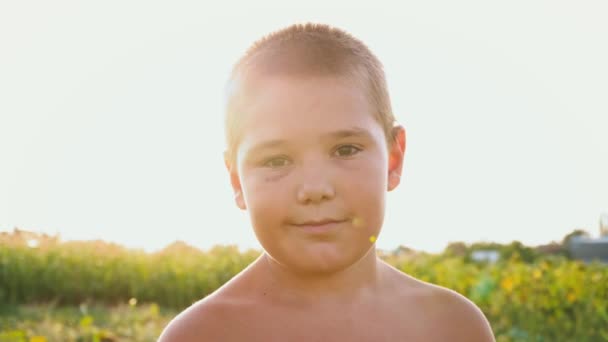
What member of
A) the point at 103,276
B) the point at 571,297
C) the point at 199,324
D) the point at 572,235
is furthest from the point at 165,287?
the point at 572,235

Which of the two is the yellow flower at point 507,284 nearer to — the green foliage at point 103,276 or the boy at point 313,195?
the green foliage at point 103,276

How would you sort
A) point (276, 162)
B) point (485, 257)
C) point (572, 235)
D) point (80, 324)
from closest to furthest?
A: point (276, 162)
point (80, 324)
point (485, 257)
point (572, 235)

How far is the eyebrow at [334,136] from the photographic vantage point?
244 cm

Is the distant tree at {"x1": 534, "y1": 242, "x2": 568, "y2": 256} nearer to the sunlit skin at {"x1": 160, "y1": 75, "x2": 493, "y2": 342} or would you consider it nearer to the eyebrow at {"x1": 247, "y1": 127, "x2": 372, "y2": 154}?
the sunlit skin at {"x1": 160, "y1": 75, "x2": 493, "y2": 342}

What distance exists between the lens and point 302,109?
2439 mm

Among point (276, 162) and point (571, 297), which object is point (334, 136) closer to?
point (276, 162)

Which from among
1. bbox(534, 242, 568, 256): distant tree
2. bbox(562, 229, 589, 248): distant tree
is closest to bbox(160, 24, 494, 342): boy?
bbox(534, 242, 568, 256): distant tree

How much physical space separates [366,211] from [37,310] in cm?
641

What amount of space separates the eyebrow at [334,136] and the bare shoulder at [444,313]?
765 millimetres

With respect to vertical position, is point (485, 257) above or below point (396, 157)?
below

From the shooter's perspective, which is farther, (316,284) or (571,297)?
(571,297)

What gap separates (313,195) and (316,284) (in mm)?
473

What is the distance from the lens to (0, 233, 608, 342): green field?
21.8ft

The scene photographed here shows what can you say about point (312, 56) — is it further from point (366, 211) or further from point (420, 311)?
point (420, 311)
